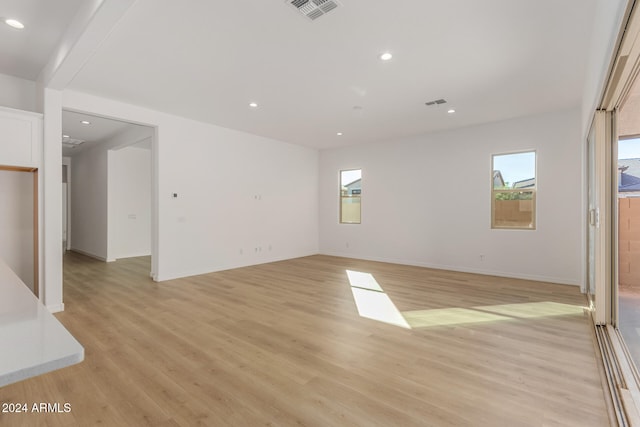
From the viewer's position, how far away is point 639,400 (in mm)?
1886

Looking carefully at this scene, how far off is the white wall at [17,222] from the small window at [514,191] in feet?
24.5

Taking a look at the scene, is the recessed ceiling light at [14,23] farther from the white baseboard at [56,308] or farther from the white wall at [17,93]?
the white baseboard at [56,308]

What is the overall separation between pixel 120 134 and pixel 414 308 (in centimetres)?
712

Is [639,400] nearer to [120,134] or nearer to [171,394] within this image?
[171,394]

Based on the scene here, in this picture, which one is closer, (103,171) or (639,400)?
(639,400)

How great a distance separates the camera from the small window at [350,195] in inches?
314

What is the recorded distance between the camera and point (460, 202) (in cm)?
626

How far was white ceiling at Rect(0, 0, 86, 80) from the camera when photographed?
265 centimetres

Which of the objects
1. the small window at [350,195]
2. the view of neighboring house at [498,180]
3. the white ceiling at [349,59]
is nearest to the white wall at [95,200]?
the white ceiling at [349,59]

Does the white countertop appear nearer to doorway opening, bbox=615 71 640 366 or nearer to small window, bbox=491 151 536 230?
doorway opening, bbox=615 71 640 366

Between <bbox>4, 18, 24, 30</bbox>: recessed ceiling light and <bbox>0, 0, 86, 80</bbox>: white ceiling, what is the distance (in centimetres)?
3

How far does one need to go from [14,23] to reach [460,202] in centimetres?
687

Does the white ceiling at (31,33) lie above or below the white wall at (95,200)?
above

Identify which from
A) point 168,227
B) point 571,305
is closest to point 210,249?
point 168,227
